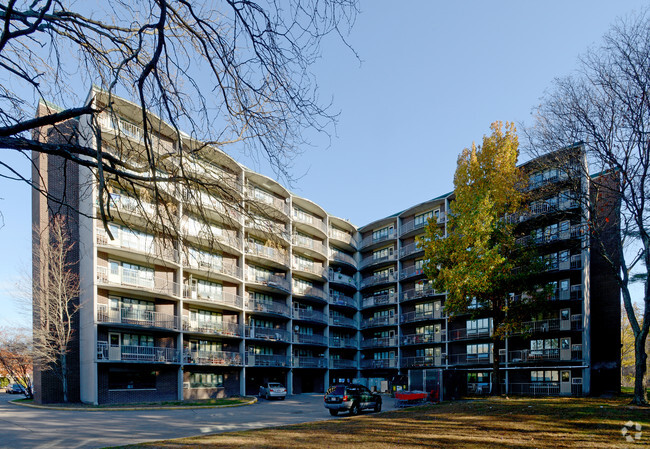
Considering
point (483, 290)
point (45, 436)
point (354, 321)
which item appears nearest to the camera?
point (45, 436)

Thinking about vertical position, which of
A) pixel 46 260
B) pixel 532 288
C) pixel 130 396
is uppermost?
pixel 46 260

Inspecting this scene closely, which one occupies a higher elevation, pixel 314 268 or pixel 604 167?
pixel 604 167

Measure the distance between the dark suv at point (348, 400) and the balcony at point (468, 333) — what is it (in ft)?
59.8

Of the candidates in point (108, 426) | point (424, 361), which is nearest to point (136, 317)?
point (108, 426)

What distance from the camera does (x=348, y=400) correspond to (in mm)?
22766

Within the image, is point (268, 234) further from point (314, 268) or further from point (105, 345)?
point (314, 268)

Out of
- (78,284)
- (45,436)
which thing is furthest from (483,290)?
(78,284)

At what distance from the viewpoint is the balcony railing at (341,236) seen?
171ft

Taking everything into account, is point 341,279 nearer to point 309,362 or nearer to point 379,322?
point 379,322

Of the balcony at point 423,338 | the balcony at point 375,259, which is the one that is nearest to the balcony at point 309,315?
the balcony at point 375,259

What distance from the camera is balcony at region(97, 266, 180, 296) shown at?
2955 cm

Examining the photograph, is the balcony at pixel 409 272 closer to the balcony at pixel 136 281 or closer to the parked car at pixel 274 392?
the parked car at pixel 274 392

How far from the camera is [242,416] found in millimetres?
22109

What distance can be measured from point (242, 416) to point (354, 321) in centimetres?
3205
